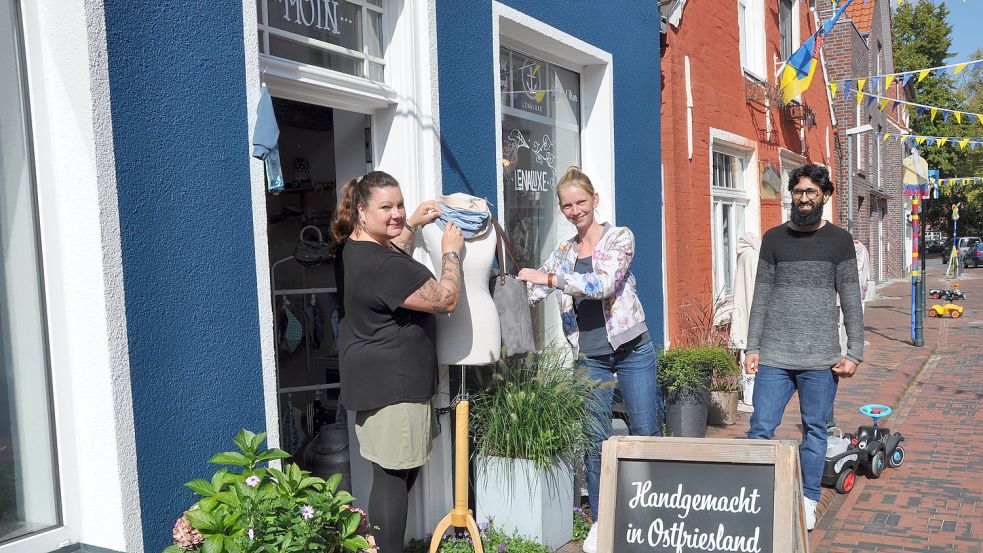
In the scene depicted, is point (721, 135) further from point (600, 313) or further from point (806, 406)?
point (600, 313)

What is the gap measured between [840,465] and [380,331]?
136 inches

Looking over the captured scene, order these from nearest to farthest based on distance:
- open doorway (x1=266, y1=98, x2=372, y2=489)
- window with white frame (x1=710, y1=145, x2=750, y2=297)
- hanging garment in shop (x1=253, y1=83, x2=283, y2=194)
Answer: hanging garment in shop (x1=253, y1=83, x2=283, y2=194)
open doorway (x1=266, y1=98, x2=372, y2=489)
window with white frame (x1=710, y1=145, x2=750, y2=297)

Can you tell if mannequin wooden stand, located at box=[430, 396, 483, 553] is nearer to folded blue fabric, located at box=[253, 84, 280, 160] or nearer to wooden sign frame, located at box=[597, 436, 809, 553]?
wooden sign frame, located at box=[597, 436, 809, 553]

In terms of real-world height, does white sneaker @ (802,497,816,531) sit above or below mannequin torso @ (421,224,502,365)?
Result: below

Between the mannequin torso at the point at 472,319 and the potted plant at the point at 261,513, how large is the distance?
89 centimetres

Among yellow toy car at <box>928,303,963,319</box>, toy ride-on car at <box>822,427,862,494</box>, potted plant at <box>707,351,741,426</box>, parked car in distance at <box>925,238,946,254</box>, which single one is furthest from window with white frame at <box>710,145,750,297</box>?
parked car in distance at <box>925,238,946,254</box>

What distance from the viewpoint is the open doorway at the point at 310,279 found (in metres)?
4.41

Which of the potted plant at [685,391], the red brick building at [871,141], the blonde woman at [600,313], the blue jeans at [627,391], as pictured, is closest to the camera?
the blonde woman at [600,313]

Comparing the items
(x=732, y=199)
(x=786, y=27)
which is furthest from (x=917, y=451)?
(x=786, y=27)

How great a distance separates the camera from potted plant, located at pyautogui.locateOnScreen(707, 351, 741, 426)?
7.09m

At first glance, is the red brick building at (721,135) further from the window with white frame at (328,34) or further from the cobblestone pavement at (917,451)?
the window with white frame at (328,34)

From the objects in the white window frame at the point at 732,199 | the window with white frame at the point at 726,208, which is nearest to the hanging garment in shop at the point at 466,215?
the white window frame at the point at 732,199

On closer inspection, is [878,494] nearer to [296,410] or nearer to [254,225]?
[296,410]

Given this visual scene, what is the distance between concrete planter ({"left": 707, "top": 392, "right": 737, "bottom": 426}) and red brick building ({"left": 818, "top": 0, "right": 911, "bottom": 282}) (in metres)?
8.90
